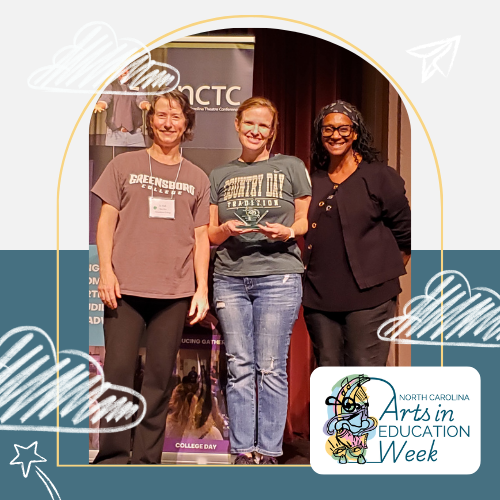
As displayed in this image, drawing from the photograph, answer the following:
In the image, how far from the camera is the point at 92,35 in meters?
4.01

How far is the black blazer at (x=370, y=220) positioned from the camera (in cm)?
412

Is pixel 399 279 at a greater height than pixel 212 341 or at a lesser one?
greater

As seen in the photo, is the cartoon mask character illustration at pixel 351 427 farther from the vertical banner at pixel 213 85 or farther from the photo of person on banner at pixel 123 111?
the photo of person on banner at pixel 123 111

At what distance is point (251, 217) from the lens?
411cm

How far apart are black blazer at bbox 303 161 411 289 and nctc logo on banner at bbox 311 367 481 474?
18.9 inches

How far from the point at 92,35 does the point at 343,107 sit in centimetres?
126

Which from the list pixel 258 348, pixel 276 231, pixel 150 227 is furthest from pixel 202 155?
pixel 258 348

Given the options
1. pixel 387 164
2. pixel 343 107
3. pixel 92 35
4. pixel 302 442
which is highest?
pixel 92 35

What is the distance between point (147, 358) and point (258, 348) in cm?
54

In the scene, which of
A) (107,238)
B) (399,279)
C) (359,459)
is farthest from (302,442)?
(107,238)

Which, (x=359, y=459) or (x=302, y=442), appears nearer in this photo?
(x=359, y=459)

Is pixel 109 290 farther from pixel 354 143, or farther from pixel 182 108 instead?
pixel 354 143

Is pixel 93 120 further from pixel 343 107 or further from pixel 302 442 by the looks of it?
pixel 302 442

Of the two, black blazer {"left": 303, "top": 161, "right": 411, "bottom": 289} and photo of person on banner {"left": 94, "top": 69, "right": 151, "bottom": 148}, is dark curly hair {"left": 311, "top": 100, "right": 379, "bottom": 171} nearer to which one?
black blazer {"left": 303, "top": 161, "right": 411, "bottom": 289}
